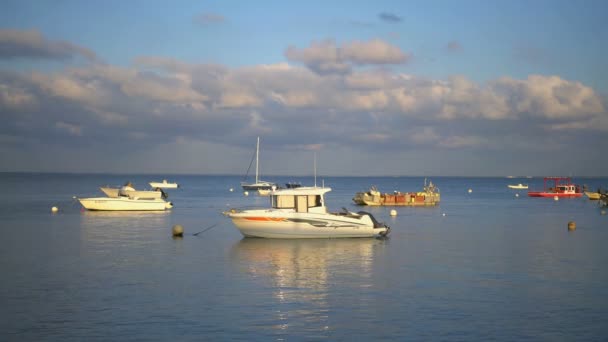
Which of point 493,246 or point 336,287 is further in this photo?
point 493,246

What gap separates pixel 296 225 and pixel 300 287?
17.1 m

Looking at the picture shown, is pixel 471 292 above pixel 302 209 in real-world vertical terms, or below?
below

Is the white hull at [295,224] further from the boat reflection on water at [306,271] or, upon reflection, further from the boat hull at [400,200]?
the boat hull at [400,200]

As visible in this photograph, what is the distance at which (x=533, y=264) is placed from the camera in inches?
1508

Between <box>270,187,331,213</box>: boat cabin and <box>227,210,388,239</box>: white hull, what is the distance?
0.82m

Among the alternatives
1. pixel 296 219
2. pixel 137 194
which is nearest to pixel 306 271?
pixel 296 219

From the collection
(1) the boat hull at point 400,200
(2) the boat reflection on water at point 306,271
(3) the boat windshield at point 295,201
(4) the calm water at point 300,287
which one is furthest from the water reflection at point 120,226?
(1) the boat hull at point 400,200

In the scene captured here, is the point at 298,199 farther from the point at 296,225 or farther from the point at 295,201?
the point at 296,225

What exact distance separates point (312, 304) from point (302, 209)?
2170cm

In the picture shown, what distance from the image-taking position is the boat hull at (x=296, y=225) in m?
47.3

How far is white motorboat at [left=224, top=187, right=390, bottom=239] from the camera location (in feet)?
155

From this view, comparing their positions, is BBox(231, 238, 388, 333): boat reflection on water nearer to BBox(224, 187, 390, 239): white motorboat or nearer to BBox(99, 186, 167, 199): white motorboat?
BBox(224, 187, 390, 239): white motorboat

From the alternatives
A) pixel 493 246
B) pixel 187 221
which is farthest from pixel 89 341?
pixel 187 221

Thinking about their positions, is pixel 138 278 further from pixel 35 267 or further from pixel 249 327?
pixel 249 327
